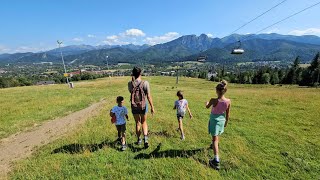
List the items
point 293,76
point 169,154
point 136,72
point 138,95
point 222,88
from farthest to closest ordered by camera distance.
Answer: point 293,76 < point 169,154 < point 138,95 < point 136,72 < point 222,88

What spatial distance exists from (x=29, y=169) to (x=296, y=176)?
8117 mm

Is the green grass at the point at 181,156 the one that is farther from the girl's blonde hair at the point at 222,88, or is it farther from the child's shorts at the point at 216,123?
the girl's blonde hair at the point at 222,88

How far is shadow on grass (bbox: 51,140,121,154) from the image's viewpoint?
902 centimetres

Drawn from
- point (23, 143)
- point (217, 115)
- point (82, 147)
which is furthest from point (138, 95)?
point (23, 143)

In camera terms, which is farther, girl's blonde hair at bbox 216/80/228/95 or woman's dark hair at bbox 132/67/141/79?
woman's dark hair at bbox 132/67/141/79

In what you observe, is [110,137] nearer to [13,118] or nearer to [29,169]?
[29,169]

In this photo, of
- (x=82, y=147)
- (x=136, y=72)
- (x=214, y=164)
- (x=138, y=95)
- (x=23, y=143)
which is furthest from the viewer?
(x=23, y=143)

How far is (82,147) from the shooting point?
30.7 feet

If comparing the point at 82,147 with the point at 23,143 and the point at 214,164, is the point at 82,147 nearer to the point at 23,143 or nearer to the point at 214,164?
the point at 23,143

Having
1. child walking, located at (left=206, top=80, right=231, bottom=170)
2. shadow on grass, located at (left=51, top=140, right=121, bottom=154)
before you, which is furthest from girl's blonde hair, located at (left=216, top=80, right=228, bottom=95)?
shadow on grass, located at (left=51, top=140, right=121, bottom=154)

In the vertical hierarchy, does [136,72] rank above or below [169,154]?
above

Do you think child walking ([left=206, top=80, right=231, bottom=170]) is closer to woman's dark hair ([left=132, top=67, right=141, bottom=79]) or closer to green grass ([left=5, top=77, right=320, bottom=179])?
green grass ([left=5, top=77, right=320, bottom=179])

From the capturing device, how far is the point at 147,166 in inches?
293

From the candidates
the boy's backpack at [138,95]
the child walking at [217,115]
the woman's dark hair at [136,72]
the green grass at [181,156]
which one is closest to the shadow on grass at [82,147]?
the green grass at [181,156]
